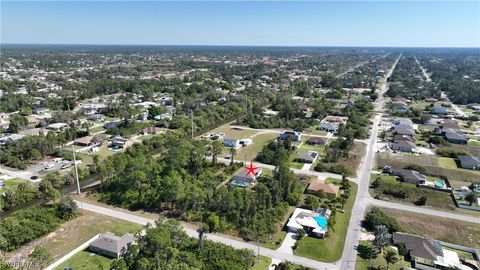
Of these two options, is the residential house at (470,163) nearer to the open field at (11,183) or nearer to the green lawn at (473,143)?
the green lawn at (473,143)

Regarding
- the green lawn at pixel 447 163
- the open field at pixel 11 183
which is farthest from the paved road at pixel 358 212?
the open field at pixel 11 183

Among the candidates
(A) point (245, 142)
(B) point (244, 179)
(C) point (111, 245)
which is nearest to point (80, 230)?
(C) point (111, 245)

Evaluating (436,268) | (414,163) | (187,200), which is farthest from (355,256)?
(414,163)

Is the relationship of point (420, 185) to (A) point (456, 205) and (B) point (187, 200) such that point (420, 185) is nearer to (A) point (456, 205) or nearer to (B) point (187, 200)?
(A) point (456, 205)

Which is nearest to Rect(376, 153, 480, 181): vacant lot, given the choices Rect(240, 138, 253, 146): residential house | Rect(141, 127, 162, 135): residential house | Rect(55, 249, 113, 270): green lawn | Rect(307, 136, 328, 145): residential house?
Rect(307, 136, 328, 145): residential house

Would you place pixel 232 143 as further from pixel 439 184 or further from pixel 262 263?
pixel 262 263

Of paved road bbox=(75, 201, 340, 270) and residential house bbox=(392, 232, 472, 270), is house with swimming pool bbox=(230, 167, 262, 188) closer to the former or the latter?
paved road bbox=(75, 201, 340, 270)
